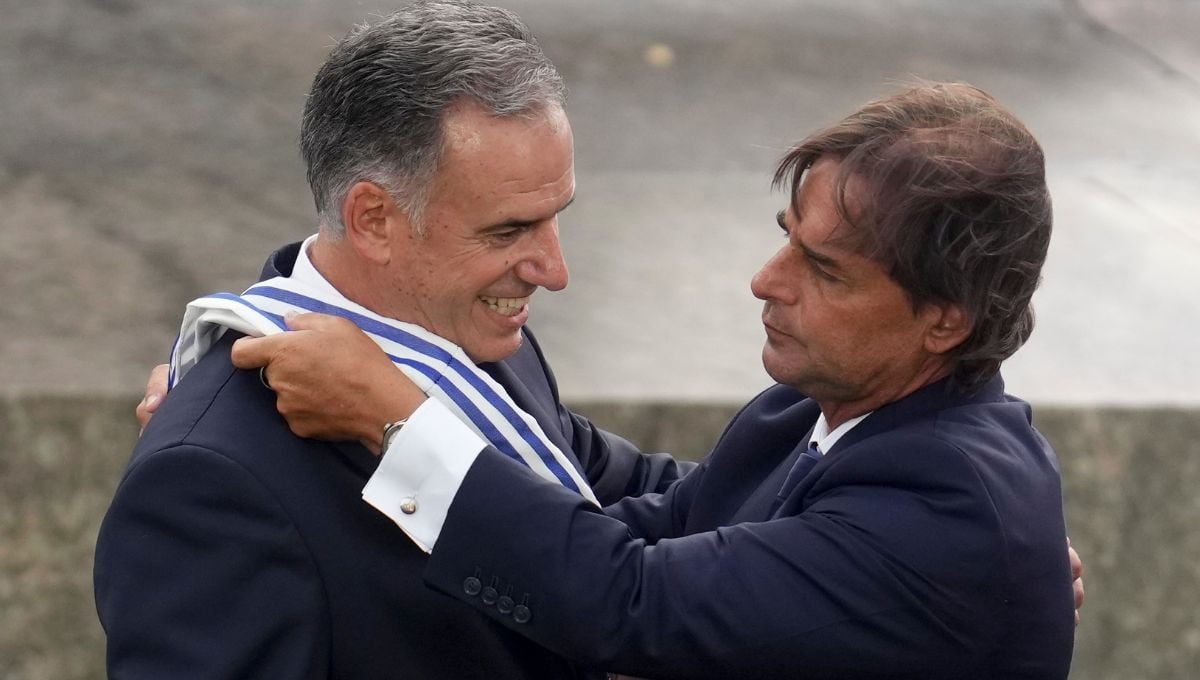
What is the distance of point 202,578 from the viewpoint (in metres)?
Answer: 1.72

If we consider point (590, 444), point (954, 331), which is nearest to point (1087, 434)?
point (590, 444)

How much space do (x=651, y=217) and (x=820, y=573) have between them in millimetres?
2922

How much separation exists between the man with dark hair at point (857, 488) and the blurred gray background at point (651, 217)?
147cm

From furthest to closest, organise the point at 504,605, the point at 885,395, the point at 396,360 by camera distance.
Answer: the point at 885,395
the point at 396,360
the point at 504,605

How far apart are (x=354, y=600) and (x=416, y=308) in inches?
15.7

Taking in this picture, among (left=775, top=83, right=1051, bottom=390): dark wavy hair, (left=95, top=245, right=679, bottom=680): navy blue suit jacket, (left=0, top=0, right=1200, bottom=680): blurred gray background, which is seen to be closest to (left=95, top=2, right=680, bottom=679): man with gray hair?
(left=95, top=245, right=679, bottom=680): navy blue suit jacket

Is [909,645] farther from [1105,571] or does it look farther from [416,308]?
[1105,571]

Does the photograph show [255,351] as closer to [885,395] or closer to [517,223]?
[517,223]

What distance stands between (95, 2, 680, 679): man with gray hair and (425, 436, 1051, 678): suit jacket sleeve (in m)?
0.07

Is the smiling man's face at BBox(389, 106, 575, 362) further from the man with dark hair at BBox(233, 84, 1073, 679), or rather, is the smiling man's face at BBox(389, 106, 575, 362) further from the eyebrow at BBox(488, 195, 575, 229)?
the man with dark hair at BBox(233, 84, 1073, 679)

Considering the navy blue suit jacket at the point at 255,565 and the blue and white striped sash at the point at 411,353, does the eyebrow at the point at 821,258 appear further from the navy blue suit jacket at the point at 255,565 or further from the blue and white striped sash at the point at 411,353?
the navy blue suit jacket at the point at 255,565

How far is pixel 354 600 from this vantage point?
183 cm

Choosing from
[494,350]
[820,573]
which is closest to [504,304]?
[494,350]

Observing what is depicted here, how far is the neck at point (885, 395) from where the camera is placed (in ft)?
6.70
